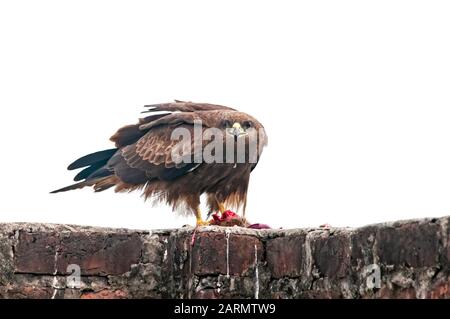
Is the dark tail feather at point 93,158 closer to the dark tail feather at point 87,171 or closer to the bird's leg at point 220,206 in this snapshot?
the dark tail feather at point 87,171

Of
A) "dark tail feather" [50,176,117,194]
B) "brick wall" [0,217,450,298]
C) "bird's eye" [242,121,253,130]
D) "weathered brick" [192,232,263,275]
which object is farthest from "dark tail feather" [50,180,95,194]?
"weathered brick" [192,232,263,275]

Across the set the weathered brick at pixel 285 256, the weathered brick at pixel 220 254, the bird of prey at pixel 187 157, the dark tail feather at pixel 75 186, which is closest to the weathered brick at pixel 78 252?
the weathered brick at pixel 220 254

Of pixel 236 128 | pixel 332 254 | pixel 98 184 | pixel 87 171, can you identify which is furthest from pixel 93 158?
pixel 332 254

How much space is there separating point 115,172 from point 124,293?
336cm

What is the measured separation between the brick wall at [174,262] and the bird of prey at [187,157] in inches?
90.9

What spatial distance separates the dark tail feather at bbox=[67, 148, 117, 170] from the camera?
965 centimetres

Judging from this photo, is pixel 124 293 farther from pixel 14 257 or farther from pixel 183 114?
pixel 183 114

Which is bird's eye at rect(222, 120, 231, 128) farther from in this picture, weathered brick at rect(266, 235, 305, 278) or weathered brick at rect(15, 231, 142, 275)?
weathered brick at rect(266, 235, 305, 278)

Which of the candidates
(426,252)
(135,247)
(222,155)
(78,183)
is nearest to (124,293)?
(135,247)

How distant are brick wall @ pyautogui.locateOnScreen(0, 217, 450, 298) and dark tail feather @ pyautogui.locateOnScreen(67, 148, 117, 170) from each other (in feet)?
11.5

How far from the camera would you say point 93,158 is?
969 centimetres

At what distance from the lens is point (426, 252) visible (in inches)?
183

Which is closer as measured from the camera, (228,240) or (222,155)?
(228,240)
